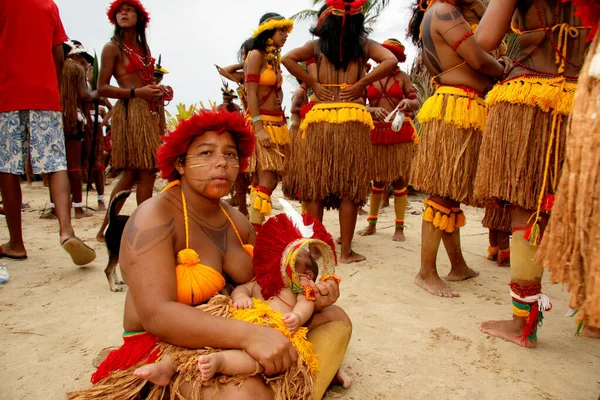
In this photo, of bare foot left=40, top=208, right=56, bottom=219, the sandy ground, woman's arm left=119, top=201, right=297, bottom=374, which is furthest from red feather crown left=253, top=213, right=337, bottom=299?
bare foot left=40, top=208, right=56, bottom=219

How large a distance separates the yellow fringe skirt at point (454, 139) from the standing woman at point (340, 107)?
2.87ft

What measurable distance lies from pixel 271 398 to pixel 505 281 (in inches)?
109

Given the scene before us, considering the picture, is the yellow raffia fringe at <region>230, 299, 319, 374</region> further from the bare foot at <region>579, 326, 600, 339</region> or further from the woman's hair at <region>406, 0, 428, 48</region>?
the woman's hair at <region>406, 0, 428, 48</region>

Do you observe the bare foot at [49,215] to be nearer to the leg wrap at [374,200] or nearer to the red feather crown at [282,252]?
the leg wrap at [374,200]

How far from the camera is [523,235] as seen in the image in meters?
2.51

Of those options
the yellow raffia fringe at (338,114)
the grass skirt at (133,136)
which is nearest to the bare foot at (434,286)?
the yellow raffia fringe at (338,114)

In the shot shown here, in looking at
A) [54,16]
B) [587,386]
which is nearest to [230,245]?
[587,386]

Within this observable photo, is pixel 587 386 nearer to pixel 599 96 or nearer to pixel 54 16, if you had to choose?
pixel 599 96

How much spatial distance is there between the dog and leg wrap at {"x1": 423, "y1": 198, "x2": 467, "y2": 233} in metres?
2.13

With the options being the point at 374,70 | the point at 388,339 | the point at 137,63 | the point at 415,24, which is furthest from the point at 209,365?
the point at 137,63

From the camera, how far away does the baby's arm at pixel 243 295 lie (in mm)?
1842

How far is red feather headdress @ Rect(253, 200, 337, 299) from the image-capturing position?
6.15 feet

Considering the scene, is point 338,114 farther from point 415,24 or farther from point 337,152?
point 415,24

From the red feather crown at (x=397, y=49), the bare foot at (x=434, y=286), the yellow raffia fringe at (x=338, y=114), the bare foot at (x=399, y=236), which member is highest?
the red feather crown at (x=397, y=49)
